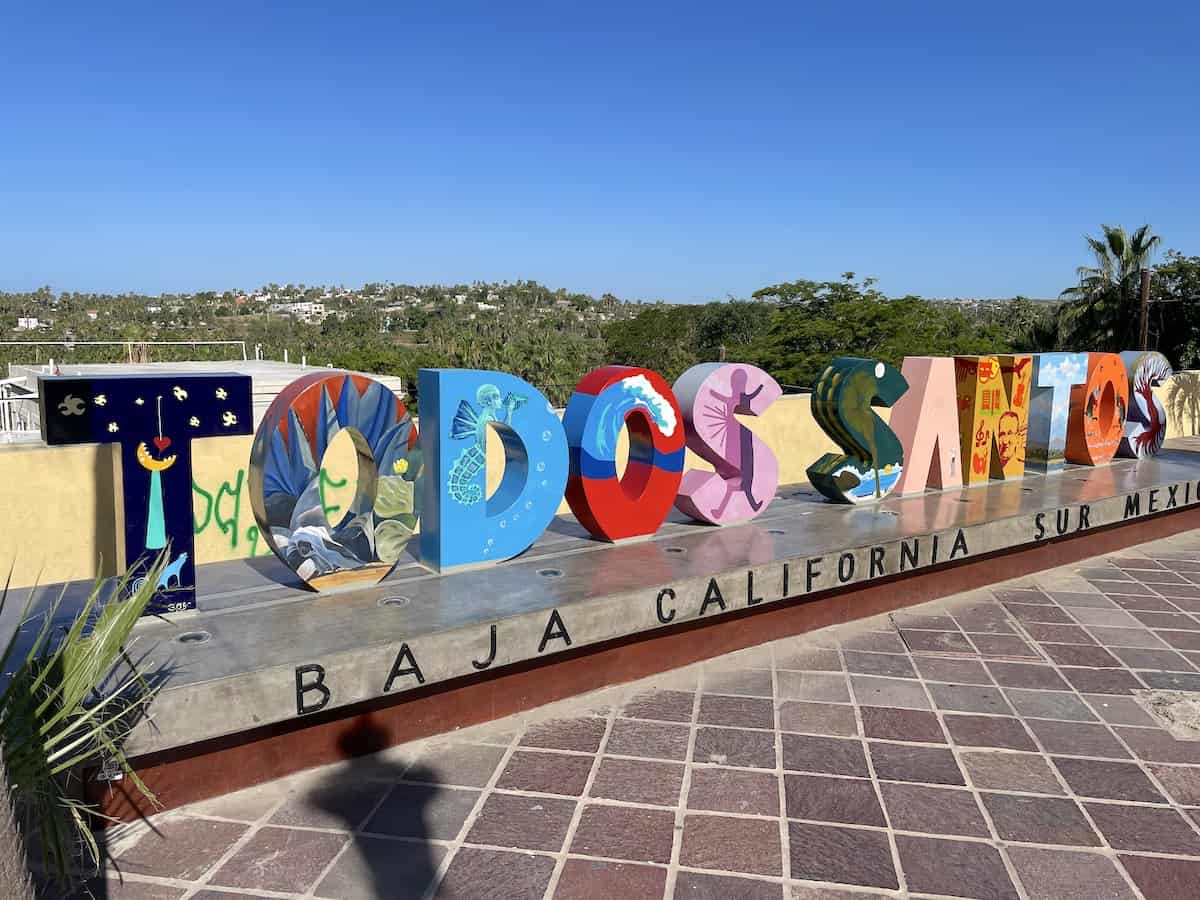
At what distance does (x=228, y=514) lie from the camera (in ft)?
24.0

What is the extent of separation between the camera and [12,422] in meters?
14.0

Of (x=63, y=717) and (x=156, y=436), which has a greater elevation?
(x=156, y=436)

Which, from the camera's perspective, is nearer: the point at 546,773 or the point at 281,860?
the point at 281,860

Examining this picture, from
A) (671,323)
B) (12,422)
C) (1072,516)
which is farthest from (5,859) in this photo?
(671,323)

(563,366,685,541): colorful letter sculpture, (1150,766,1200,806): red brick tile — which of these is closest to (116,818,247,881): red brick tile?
(563,366,685,541): colorful letter sculpture

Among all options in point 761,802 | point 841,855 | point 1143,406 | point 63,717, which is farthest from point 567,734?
point 1143,406

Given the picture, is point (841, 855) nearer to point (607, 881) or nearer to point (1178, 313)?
point (607, 881)

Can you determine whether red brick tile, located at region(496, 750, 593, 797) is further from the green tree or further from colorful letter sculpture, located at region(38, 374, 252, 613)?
the green tree

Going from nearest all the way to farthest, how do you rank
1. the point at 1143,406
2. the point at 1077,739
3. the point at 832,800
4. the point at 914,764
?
the point at 832,800 < the point at 914,764 < the point at 1077,739 < the point at 1143,406

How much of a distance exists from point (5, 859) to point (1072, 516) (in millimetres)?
8632

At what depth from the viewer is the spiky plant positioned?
9.11 ft

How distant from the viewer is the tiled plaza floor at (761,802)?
12.8 ft

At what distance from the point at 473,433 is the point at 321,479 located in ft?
3.25

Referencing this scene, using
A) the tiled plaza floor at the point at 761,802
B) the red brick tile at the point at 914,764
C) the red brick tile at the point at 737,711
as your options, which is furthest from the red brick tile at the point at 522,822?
the red brick tile at the point at 914,764
